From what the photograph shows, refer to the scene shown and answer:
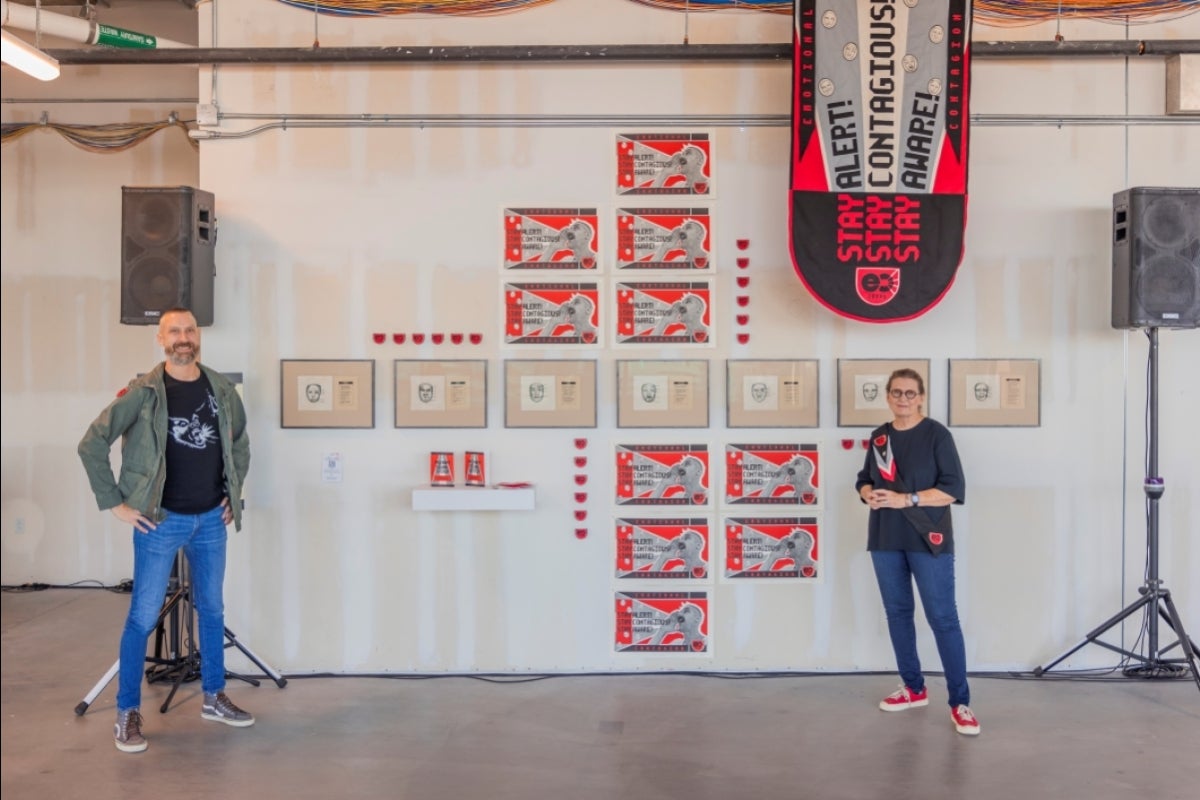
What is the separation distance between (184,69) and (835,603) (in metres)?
5.84

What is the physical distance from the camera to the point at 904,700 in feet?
14.3

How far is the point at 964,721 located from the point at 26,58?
Result: 15.7ft

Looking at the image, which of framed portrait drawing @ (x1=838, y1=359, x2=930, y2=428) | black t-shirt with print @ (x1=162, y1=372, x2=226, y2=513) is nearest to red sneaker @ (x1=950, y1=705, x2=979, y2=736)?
framed portrait drawing @ (x1=838, y1=359, x2=930, y2=428)

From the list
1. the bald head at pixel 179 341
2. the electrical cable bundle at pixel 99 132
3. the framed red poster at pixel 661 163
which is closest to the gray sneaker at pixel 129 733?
the bald head at pixel 179 341

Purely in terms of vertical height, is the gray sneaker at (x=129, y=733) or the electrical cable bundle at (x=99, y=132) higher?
the electrical cable bundle at (x=99, y=132)

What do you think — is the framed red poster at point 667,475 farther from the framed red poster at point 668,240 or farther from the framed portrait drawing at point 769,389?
the framed red poster at point 668,240

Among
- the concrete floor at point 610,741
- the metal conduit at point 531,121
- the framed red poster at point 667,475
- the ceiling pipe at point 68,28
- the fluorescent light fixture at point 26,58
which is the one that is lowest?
the concrete floor at point 610,741

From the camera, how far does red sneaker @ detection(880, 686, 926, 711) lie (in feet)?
14.2

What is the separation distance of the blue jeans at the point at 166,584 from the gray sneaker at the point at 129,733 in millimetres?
31

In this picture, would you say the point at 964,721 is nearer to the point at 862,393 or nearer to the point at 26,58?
the point at 862,393

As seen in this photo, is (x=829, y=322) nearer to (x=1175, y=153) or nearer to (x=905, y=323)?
(x=905, y=323)

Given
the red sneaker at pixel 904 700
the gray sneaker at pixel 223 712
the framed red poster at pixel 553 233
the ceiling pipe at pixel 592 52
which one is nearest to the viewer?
the gray sneaker at pixel 223 712

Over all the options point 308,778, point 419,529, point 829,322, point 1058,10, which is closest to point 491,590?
point 419,529

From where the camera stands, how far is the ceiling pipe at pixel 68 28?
5.05 m
